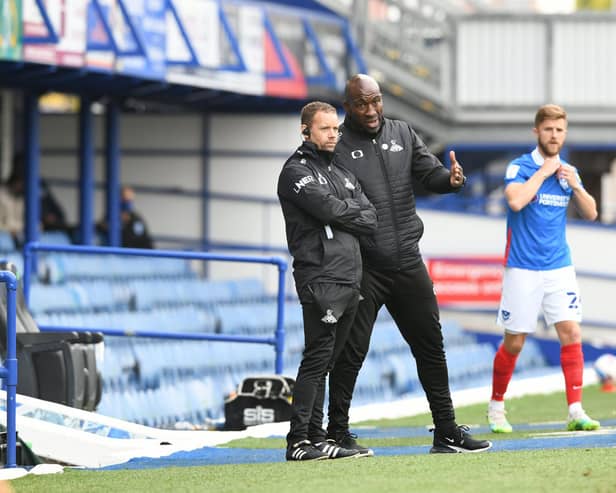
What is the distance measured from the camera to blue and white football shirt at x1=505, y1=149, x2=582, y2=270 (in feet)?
30.9

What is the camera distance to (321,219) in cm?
786

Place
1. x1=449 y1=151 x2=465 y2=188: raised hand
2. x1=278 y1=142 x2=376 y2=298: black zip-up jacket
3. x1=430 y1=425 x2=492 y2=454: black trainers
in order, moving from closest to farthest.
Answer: x1=278 y1=142 x2=376 y2=298: black zip-up jacket < x1=449 y1=151 x2=465 y2=188: raised hand < x1=430 y1=425 x2=492 y2=454: black trainers

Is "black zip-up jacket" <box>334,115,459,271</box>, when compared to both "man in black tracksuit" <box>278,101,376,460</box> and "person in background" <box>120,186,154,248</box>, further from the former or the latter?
"person in background" <box>120,186,154,248</box>

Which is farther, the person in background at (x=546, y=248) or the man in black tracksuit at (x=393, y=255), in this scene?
the person in background at (x=546, y=248)

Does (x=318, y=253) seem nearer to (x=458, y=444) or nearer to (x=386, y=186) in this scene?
(x=386, y=186)

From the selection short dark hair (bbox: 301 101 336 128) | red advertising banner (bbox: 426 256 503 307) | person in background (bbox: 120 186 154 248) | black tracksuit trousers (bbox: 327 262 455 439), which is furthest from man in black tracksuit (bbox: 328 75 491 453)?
red advertising banner (bbox: 426 256 503 307)

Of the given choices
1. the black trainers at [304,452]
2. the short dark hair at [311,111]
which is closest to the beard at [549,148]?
the short dark hair at [311,111]

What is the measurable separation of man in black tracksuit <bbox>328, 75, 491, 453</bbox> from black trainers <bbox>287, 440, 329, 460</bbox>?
38 cm

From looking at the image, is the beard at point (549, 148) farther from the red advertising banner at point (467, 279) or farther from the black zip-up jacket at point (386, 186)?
the red advertising banner at point (467, 279)

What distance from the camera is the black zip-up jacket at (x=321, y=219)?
786 centimetres

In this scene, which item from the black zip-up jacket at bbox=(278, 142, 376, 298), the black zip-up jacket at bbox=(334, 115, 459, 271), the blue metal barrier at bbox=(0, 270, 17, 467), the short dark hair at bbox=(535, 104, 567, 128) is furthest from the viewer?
the short dark hair at bbox=(535, 104, 567, 128)

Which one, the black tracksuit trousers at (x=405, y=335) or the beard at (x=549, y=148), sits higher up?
the beard at (x=549, y=148)

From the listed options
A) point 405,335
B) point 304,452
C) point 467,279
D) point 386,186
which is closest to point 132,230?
point 467,279

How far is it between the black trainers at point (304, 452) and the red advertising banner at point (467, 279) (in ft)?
46.5
